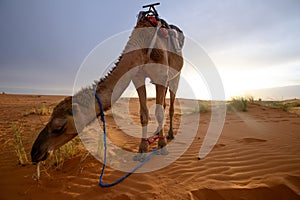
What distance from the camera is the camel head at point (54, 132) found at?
92.8 inches

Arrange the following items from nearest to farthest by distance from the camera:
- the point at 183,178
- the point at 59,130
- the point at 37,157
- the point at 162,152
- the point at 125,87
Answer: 1. the point at 37,157
2. the point at 59,130
3. the point at 183,178
4. the point at 125,87
5. the point at 162,152

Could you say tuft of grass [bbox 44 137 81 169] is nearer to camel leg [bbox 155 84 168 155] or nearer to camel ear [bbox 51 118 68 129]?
camel ear [bbox 51 118 68 129]

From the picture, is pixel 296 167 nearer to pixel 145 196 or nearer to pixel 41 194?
pixel 145 196

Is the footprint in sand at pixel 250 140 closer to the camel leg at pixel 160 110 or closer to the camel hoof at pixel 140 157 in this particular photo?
the camel leg at pixel 160 110

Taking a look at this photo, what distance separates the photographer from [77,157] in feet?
11.1

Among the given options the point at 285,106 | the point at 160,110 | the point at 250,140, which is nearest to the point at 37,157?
the point at 160,110

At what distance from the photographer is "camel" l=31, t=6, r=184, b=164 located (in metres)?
2.40

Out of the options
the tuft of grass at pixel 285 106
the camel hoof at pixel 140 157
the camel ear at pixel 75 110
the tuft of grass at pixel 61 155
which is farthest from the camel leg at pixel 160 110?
the tuft of grass at pixel 285 106

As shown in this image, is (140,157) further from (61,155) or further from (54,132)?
(54,132)

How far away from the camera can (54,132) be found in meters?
2.43

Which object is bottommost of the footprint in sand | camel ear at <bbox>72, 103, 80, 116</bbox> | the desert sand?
the desert sand

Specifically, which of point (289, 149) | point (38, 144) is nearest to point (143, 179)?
point (38, 144)

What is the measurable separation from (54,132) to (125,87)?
123cm

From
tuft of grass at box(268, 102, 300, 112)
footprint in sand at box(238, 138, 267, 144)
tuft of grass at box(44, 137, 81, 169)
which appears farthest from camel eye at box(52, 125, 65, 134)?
tuft of grass at box(268, 102, 300, 112)
